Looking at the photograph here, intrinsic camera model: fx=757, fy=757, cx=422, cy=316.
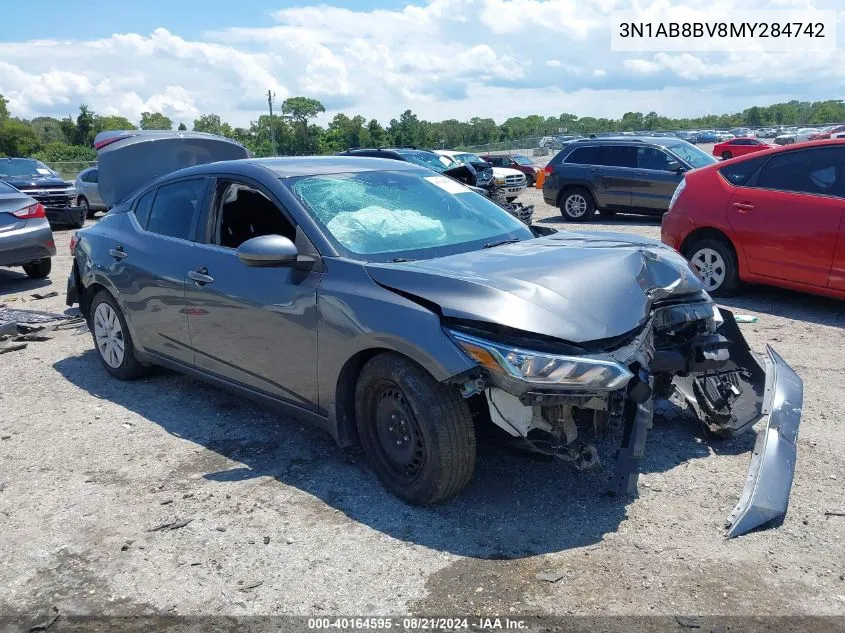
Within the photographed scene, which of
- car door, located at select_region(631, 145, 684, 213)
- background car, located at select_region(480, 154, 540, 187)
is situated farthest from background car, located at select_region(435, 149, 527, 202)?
background car, located at select_region(480, 154, 540, 187)

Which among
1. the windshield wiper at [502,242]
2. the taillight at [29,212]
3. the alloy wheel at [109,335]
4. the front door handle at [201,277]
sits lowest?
the alloy wheel at [109,335]

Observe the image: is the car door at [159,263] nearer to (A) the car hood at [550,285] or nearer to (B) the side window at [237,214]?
(B) the side window at [237,214]

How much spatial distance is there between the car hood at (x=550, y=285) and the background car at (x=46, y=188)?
15.1 m

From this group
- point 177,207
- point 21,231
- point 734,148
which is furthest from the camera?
point 734,148

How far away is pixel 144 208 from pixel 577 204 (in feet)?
38.5

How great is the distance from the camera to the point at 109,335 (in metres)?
5.81

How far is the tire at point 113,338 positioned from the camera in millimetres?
5609

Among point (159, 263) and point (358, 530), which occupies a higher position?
point (159, 263)

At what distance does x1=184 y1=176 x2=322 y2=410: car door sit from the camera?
13.3 ft

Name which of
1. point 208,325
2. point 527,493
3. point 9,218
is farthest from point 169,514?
point 9,218

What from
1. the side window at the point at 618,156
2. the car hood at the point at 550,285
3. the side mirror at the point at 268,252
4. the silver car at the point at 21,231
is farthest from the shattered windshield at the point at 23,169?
the car hood at the point at 550,285

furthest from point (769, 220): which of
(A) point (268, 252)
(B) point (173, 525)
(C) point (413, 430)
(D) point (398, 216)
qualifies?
(B) point (173, 525)

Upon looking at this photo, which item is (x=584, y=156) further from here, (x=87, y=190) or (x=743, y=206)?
(x=87, y=190)

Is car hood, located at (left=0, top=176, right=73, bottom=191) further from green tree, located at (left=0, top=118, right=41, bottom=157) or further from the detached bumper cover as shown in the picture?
green tree, located at (left=0, top=118, right=41, bottom=157)
